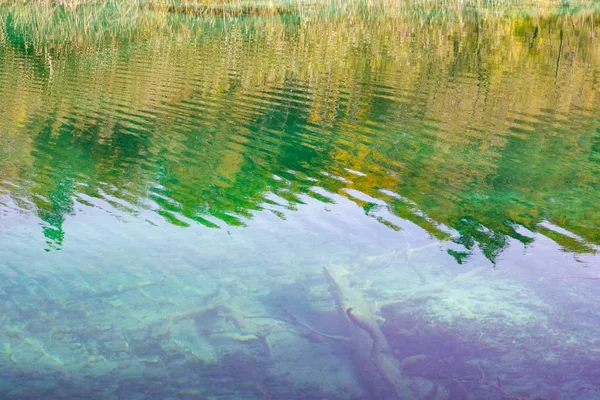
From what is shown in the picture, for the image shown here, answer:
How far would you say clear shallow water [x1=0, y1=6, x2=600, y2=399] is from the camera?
15.7 feet

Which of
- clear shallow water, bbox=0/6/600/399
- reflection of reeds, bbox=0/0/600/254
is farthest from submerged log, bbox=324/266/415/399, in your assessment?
reflection of reeds, bbox=0/0/600/254

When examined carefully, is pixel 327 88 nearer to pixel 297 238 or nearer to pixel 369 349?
pixel 297 238

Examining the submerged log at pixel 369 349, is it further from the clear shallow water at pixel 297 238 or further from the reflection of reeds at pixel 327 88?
the reflection of reeds at pixel 327 88

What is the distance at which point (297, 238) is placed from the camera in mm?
6906

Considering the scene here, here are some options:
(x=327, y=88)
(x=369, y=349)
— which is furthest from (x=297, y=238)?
(x=327, y=88)

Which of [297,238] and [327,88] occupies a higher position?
[327,88]

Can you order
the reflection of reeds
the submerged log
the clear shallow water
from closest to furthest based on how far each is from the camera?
1. the submerged log
2. the clear shallow water
3. the reflection of reeds

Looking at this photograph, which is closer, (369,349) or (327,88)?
(369,349)

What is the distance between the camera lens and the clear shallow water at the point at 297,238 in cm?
478

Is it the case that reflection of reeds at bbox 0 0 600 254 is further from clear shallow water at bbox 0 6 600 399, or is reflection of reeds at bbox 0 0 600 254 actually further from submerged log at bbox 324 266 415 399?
submerged log at bbox 324 266 415 399

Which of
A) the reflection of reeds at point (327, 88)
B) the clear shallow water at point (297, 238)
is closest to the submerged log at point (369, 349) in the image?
the clear shallow water at point (297, 238)

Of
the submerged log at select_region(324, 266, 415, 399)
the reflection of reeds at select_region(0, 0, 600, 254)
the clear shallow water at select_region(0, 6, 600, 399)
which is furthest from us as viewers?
the reflection of reeds at select_region(0, 0, 600, 254)

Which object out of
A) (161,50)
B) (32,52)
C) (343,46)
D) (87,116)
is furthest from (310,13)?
(87,116)

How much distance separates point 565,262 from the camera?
639 centimetres
